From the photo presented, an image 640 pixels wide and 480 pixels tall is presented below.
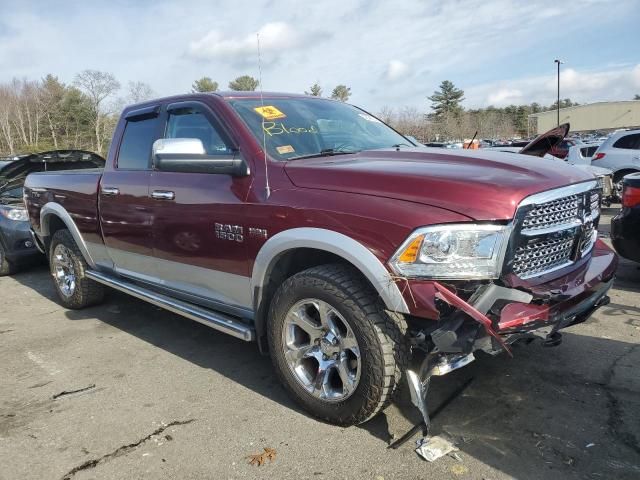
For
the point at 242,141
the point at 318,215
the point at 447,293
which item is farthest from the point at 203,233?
the point at 447,293

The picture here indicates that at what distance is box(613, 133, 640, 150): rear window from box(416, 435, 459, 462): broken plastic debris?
11.8 metres

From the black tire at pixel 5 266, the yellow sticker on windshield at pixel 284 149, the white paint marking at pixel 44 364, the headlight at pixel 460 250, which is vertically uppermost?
the yellow sticker on windshield at pixel 284 149

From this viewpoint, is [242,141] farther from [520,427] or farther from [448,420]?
[520,427]

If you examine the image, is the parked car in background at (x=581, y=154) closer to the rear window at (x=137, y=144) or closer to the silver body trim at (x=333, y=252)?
the rear window at (x=137, y=144)

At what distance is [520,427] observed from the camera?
298cm

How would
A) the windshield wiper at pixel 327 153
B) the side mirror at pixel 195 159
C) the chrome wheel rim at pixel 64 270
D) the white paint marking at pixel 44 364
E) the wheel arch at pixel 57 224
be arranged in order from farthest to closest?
the chrome wheel rim at pixel 64 270 < the wheel arch at pixel 57 224 < the white paint marking at pixel 44 364 < the windshield wiper at pixel 327 153 < the side mirror at pixel 195 159

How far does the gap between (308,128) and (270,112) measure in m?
0.29

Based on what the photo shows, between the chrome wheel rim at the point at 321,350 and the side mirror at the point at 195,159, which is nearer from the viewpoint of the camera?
the chrome wheel rim at the point at 321,350

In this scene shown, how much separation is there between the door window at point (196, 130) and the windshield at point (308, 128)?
0.24 m

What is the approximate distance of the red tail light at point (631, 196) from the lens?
17.0 feet

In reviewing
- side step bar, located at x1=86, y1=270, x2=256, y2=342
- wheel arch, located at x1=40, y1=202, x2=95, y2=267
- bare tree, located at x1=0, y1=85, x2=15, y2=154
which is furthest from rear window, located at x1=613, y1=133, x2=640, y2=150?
bare tree, located at x1=0, y1=85, x2=15, y2=154

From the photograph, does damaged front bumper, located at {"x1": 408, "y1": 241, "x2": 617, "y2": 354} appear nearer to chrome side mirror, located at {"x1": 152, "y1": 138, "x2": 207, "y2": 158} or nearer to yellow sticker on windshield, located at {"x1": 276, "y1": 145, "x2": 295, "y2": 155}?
yellow sticker on windshield, located at {"x1": 276, "y1": 145, "x2": 295, "y2": 155}

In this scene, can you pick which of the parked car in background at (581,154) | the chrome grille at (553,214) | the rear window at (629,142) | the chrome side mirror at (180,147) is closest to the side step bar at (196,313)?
the chrome side mirror at (180,147)

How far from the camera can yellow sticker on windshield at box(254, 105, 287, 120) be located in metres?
3.72
